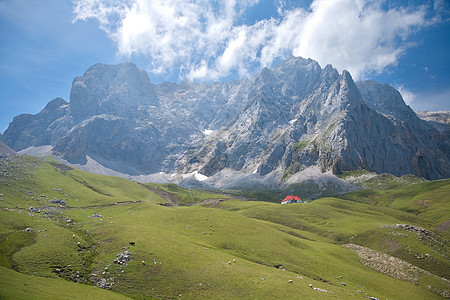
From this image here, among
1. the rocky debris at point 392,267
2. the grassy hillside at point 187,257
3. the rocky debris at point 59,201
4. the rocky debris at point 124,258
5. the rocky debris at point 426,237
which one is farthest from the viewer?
the rocky debris at point 59,201

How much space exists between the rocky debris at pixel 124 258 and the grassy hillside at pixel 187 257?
0.46 ft

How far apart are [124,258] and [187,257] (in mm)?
9281

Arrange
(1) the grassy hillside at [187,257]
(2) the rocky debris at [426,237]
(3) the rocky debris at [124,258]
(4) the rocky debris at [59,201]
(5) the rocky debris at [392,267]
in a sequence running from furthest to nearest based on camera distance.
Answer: (4) the rocky debris at [59,201], (2) the rocky debris at [426,237], (5) the rocky debris at [392,267], (3) the rocky debris at [124,258], (1) the grassy hillside at [187,257]

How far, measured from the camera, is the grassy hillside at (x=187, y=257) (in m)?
31.2

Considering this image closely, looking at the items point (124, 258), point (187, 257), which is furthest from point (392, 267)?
point (124, 258)

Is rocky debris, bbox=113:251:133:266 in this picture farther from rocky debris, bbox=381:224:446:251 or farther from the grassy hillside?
rocky debris, bbox=381:224:446:251

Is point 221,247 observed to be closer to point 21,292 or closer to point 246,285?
point 246,285

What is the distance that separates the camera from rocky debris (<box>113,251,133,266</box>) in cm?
3553

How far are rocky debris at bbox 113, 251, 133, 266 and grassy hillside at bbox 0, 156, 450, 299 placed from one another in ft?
0.46

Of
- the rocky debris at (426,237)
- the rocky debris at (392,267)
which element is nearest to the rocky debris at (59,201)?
the rocky debris at (392,267)

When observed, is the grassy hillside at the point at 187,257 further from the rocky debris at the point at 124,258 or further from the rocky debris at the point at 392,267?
the rocky debris at the point at 392,267

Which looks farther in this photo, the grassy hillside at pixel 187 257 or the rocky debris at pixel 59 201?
the rocky debris at pixel 59 201

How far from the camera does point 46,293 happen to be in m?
24.1

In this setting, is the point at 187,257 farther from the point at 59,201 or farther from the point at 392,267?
the point at 59,201
